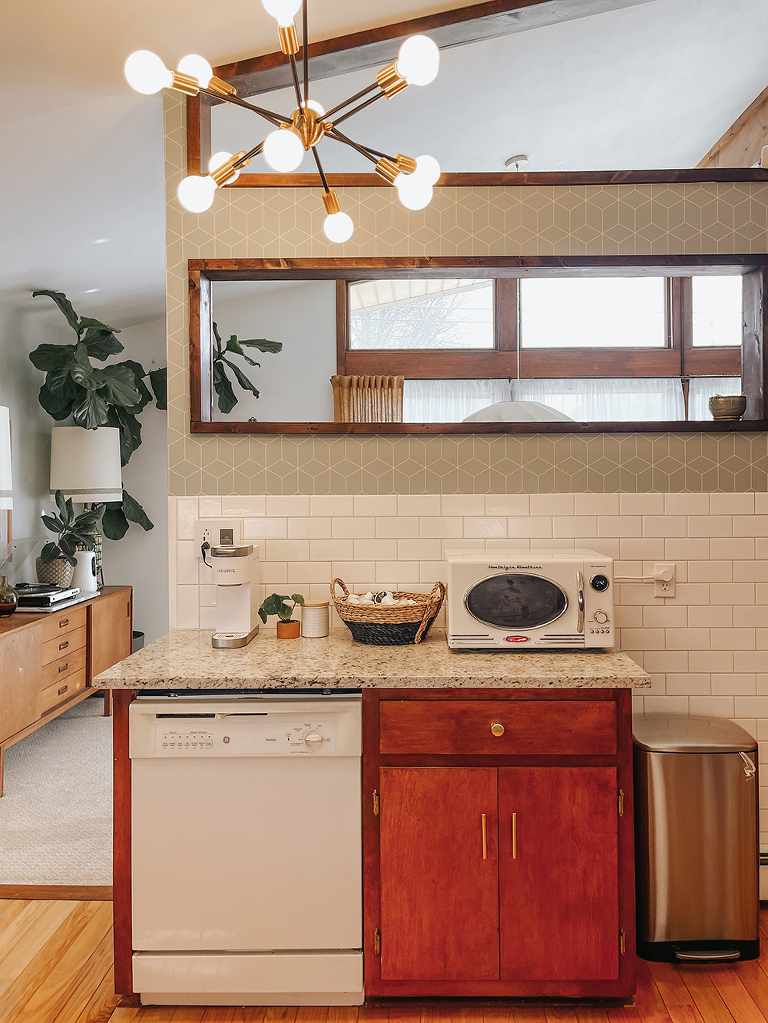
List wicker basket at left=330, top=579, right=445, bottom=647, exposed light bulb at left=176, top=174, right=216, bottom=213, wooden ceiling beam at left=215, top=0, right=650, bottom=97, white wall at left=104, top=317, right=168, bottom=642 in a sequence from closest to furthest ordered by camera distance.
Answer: exposed light bulb at left=176, top=174, right=216, bottom=213, wicker basket at left=330, top=579, right=445, bottom=647, wooden ceiling beam at left=215, top=0, right=650, bottom=97, white wall at left=104, top=317, right=168, bottom=642

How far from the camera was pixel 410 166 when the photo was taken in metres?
1.65

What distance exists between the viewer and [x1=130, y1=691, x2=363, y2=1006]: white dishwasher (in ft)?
6.24

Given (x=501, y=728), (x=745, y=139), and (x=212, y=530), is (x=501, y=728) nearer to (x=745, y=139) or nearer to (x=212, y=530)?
(x=212, y=530)

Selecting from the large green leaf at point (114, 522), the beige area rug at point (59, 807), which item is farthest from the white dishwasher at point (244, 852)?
the large green leaf at point (114, 522)

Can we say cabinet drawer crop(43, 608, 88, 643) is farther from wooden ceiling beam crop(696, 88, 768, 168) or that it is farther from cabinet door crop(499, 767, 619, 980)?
wooden ceiling beam crop(696, 88, 768, 168)

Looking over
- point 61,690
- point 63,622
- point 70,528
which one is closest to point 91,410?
point 70,528

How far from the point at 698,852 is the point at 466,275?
202 cm

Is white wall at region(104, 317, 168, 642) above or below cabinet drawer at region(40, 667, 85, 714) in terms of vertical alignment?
above

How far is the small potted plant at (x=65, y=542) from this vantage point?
421 centimetres

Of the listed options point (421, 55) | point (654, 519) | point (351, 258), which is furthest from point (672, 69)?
point (421, 55)

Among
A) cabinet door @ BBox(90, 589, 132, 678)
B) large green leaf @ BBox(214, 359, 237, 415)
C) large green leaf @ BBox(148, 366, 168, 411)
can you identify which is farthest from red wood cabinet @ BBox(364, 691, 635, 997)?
large green leaf @ BBox(148, 366, 168, 411)

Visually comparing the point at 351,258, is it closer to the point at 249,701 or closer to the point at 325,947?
the point at 249,701

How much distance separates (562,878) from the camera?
Result: 1.88 m

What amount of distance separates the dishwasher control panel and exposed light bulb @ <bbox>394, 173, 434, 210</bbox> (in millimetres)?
1354
